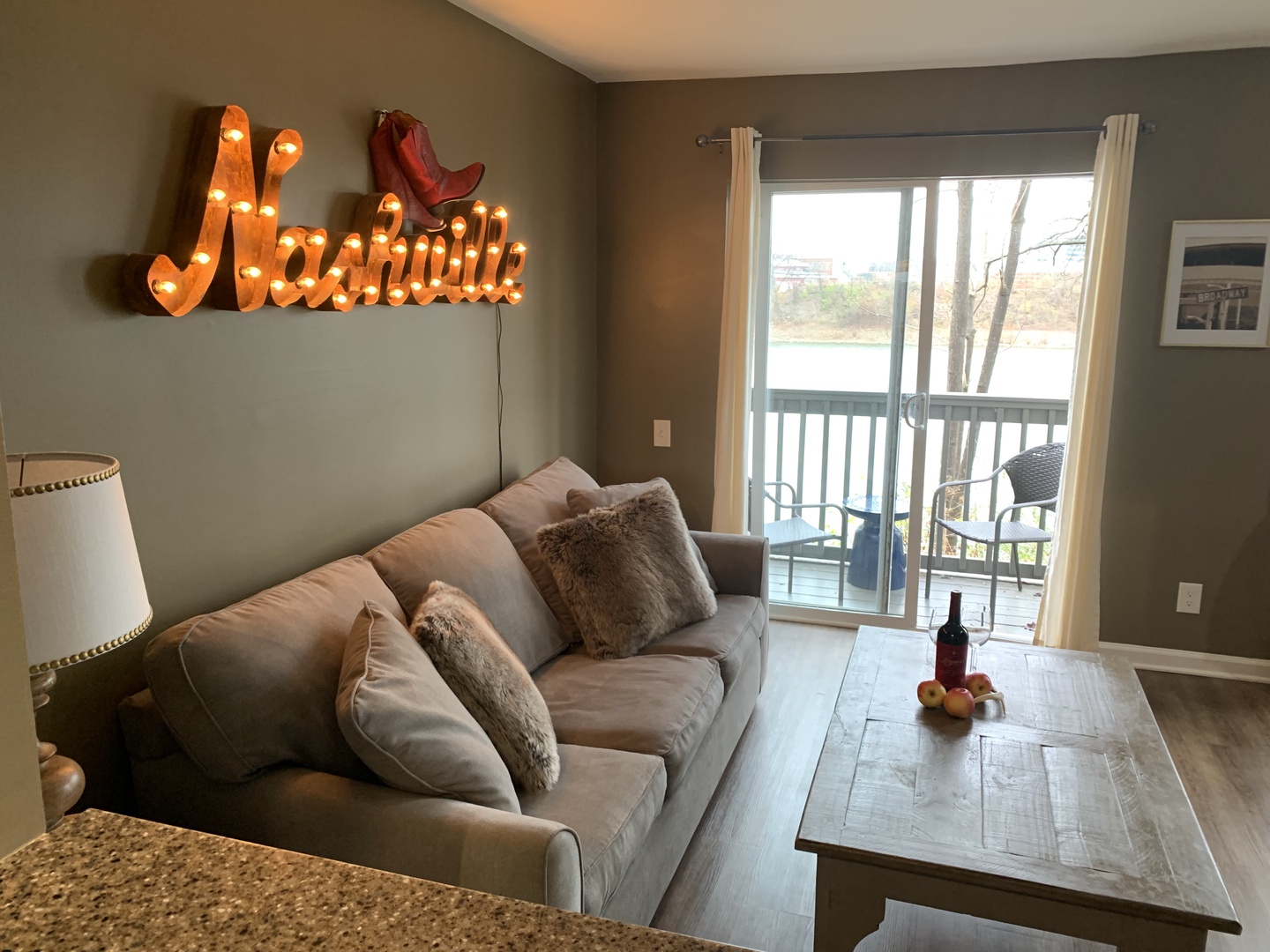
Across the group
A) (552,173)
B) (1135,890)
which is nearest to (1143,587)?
(1135,890)

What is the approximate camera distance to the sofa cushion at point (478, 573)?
2525mm

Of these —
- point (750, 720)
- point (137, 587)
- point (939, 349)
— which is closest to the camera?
point (137, 587)

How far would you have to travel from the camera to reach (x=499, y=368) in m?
3.61

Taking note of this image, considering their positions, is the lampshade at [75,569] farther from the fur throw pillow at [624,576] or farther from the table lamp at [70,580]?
the fur throw pillow at [624,576]

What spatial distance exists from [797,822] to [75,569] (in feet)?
7.18

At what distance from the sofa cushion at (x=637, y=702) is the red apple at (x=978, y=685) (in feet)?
2.30

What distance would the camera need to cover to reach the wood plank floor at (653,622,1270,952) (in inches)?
92.2

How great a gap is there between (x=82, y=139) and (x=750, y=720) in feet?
8.82

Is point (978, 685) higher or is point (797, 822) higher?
point (978, 685)

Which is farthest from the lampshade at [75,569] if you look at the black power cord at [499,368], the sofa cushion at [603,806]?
the black power cord at [499,368]

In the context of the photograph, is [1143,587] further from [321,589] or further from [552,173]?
[321,589]

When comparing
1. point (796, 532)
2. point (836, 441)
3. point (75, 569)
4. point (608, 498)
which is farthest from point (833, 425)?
point (75, 569)

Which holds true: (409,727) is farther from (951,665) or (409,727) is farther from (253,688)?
(951,665)

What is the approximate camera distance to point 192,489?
2.12 m
